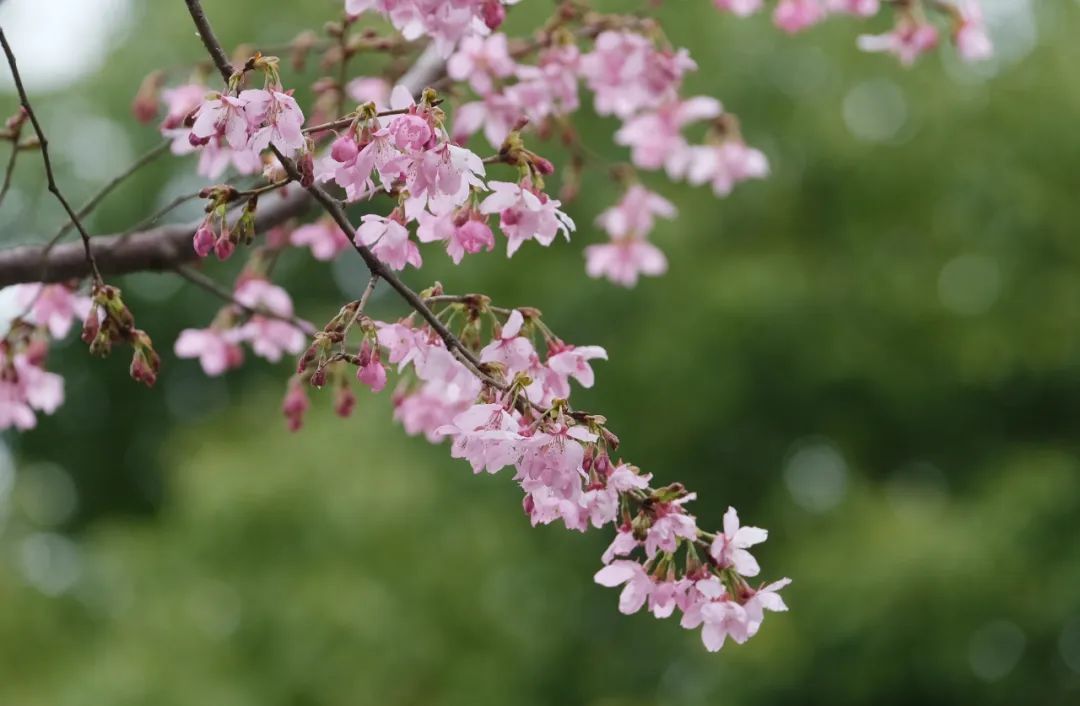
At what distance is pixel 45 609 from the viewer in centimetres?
895

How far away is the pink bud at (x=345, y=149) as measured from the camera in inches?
56.8

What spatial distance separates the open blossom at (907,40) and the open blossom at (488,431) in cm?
156

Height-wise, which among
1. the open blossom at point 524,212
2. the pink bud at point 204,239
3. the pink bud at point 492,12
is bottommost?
the pink bud at point 204,239

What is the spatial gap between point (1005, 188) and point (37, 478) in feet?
27.9

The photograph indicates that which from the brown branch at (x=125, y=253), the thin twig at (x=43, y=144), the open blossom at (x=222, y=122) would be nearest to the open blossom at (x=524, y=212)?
the open blossom at (x=222, y=122)

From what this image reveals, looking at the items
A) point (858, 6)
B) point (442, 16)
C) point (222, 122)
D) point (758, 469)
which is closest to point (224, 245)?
point (222, 122)

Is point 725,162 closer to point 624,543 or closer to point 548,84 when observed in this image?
point 548,84

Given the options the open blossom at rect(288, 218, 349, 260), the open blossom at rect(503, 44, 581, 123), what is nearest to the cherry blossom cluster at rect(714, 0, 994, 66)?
the open blossom at rect(503, 44, 581, 123)

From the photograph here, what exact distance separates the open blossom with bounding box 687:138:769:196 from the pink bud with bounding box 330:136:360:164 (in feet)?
5.20

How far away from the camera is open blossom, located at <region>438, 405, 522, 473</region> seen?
1.42 meters

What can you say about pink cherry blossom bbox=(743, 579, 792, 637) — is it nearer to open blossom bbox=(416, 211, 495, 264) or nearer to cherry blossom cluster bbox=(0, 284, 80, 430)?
open blossom bbox=(416, 211, 495, 264)

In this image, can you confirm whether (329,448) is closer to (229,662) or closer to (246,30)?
(229,662)

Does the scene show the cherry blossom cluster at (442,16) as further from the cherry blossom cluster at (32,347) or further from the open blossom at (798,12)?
the open blossom at (798,12)

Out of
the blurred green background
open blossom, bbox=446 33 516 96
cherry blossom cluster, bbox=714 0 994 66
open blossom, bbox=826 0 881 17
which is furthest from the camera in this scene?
the blurred green background
